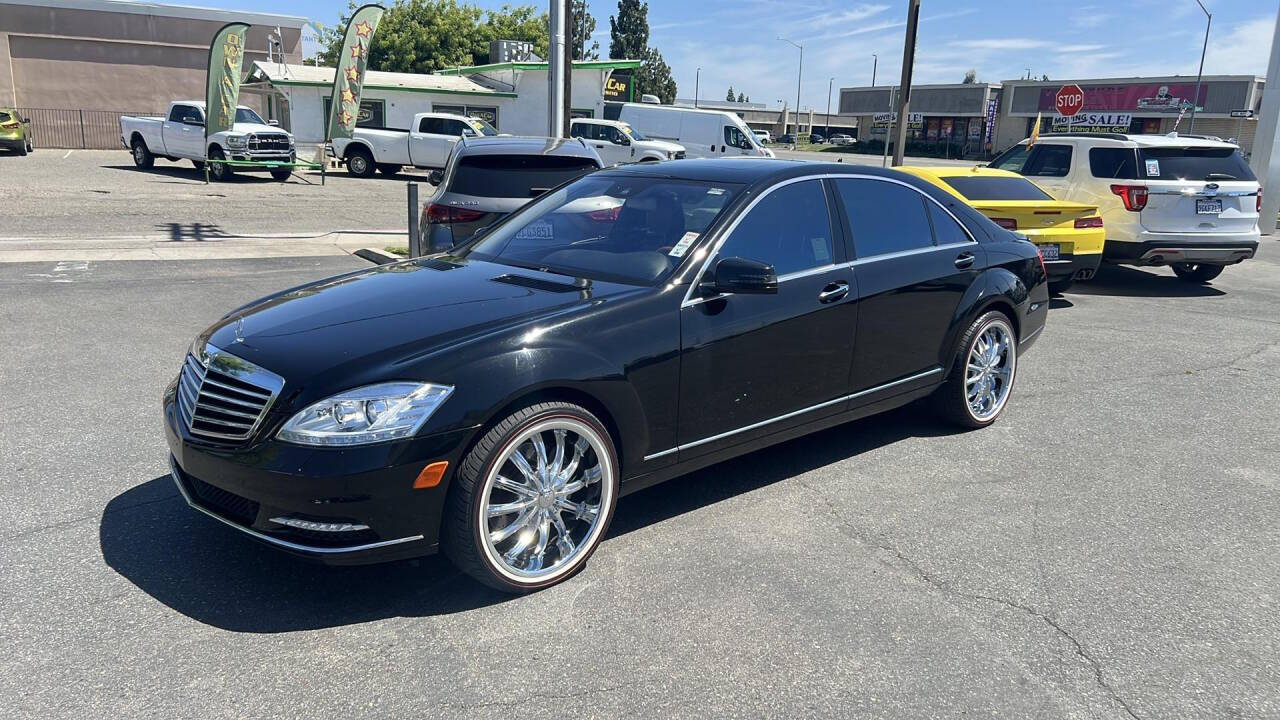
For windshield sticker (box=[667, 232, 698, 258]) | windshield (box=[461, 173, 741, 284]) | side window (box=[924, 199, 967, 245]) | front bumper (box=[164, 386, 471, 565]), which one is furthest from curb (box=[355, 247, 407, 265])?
front bumper (box=[164, 386, 471, 565])

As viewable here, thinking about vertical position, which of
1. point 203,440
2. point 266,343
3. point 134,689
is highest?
point 266,343

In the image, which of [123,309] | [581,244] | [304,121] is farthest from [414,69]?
[581,244]

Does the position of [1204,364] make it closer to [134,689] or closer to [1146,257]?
[1146,257]

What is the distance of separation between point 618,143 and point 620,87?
620 inches

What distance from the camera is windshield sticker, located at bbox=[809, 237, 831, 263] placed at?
4.73 metres

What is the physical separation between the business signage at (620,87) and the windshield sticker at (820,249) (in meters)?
38.1

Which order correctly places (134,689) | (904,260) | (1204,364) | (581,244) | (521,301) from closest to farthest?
(134,689) → (521,301) → (581,244) → (904,260) → (1204,364)

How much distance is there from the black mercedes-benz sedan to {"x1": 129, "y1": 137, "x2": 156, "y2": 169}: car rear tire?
83.4ft

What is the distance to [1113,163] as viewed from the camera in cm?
1152

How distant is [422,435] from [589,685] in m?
1.01

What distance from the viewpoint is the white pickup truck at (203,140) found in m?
23.6

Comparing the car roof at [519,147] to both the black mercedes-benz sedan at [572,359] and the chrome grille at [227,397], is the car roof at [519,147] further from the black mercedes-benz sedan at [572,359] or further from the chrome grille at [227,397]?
the chrome grille at [227,397]

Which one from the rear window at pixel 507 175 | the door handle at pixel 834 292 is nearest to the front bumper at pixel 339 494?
the door handle at pixel 834 292

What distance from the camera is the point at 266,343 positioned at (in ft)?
11.8
